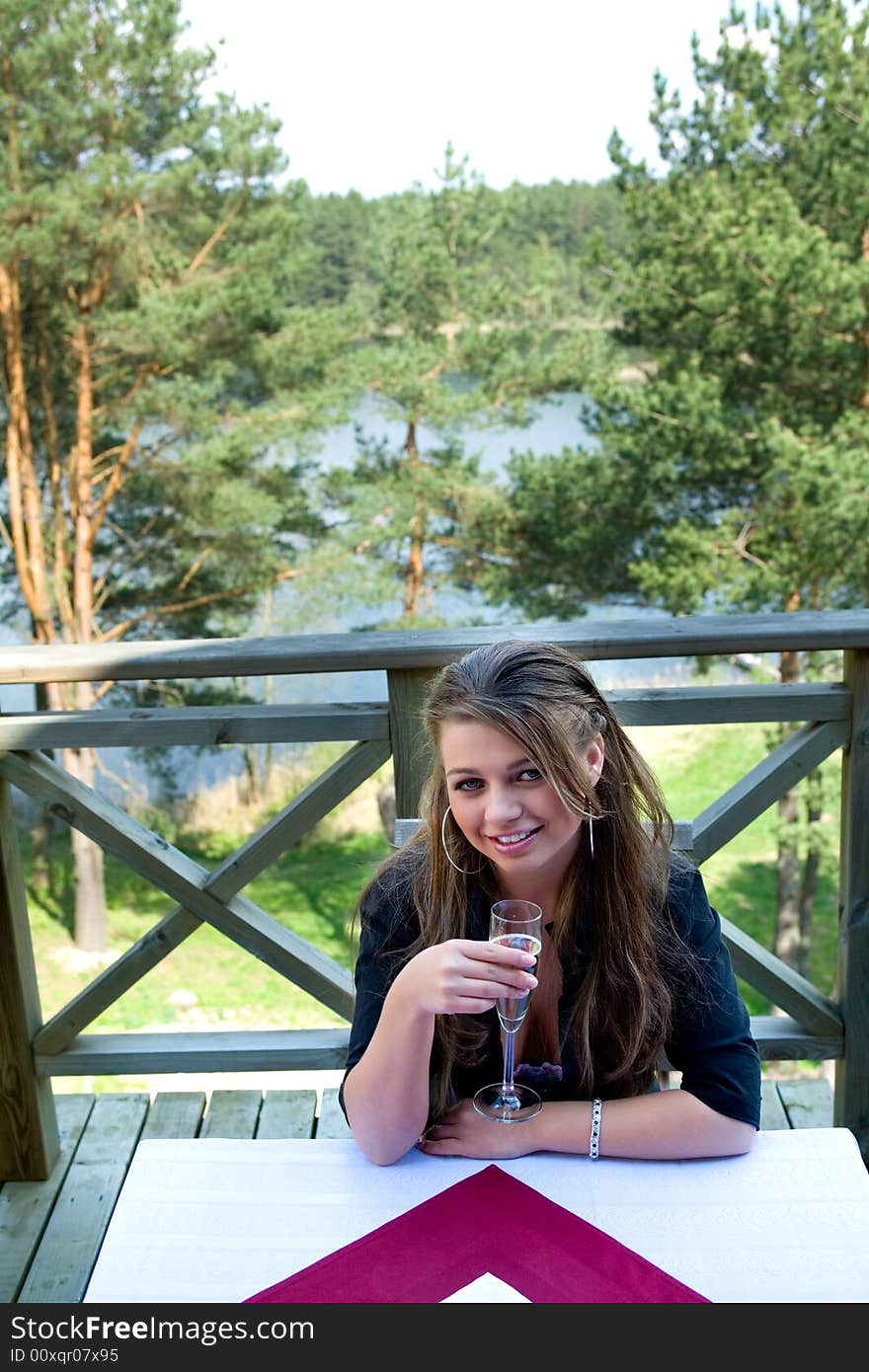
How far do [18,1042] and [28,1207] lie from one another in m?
0.28

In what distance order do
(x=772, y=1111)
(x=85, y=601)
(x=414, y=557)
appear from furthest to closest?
(x=414, y=557), (x=85, y=601), (x=772, y=1111)

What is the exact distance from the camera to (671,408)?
10602mm

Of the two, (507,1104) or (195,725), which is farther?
(195,725)

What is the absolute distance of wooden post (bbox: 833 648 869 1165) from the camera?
2.06 m

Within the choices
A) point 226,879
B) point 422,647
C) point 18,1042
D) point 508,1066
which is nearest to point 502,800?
point 508,1066

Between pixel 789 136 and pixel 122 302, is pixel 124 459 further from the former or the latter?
pixel 789 136

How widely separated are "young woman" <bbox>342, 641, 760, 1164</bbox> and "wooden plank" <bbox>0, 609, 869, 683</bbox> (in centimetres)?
49

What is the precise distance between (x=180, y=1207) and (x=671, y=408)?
10.0 m

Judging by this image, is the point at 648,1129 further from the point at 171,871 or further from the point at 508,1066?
the point at 171,871

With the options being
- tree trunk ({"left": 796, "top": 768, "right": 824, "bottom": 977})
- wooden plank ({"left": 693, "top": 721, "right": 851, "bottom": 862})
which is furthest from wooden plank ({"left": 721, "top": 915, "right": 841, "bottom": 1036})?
tree trunk ({"left": 796, "top": 768, "right": 824, "bottom": 977})

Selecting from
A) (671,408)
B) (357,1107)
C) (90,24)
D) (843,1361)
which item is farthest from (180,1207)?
(90,24)

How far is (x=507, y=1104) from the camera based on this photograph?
132 centimetres

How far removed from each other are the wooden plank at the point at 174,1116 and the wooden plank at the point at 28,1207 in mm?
132

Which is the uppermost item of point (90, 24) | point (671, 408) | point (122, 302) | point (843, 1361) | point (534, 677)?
point (90, 24)
